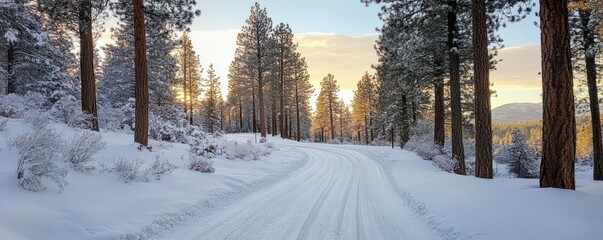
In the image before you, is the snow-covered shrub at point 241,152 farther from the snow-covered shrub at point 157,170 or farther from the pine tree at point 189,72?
the pine tree at point 189,72

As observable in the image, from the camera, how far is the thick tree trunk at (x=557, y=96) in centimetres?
631

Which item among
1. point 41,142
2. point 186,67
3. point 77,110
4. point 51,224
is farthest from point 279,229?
point 186,67

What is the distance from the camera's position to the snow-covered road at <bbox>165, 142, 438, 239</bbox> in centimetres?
563

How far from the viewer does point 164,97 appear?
2647 centimetres

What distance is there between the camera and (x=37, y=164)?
5.57 m

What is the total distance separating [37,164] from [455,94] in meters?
13.5

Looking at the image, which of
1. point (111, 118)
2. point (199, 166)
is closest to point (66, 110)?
point (111, 118)

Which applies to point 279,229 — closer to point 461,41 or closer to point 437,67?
point 461,41

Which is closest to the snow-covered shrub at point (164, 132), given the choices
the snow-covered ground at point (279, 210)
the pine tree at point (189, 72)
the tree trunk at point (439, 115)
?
the snow-covered ground at point (279, 210)

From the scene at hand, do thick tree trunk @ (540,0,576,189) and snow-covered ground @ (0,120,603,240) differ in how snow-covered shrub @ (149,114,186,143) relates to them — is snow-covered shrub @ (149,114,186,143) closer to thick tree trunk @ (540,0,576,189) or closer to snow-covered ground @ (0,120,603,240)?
snow-covered ground @ (0,120,603,240)

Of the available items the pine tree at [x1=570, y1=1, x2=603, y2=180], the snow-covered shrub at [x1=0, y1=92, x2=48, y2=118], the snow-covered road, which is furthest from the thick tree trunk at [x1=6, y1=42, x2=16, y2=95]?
the pine tree at [x1=570, y1=1, x2=603, y2=180]

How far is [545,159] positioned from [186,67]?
4381cm

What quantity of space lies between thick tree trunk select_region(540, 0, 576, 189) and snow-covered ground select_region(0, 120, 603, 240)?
0.48 m

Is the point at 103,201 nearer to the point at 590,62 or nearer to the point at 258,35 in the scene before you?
the point at 590,62
